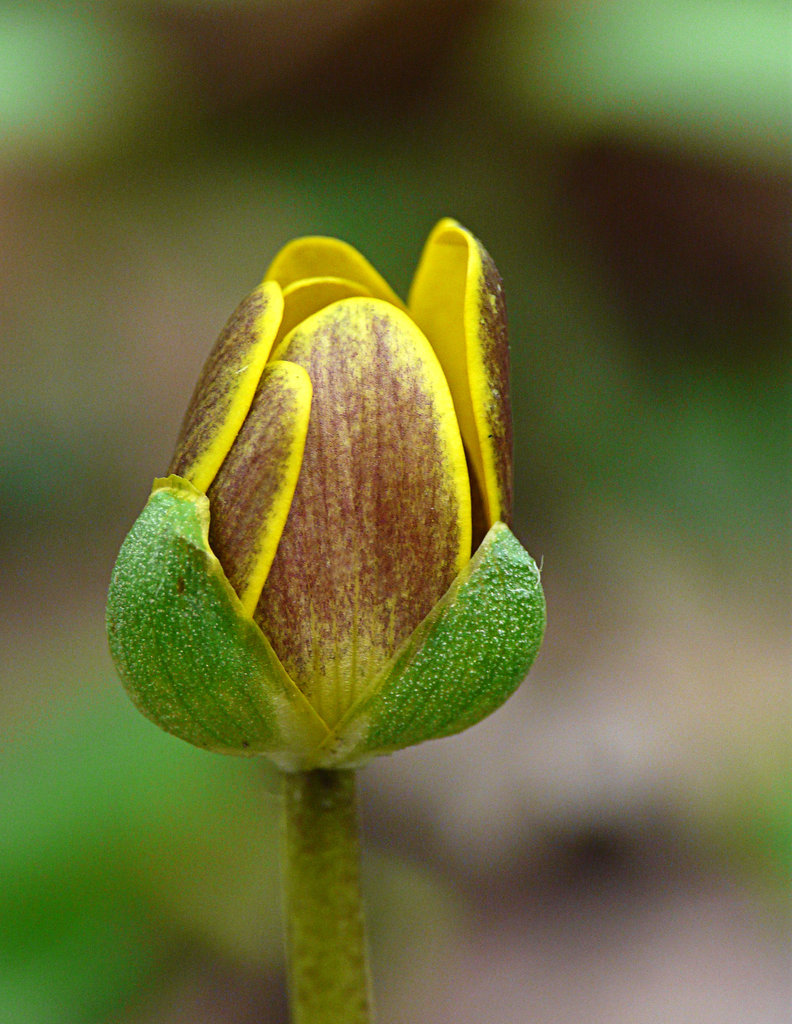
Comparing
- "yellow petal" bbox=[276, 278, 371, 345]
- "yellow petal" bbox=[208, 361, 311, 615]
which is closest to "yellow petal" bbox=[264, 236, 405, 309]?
"yellow petal" bbox=[276, 278, 371, 345]

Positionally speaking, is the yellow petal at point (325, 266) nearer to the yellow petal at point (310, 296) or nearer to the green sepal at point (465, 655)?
the yellow petal at point (310, 296)

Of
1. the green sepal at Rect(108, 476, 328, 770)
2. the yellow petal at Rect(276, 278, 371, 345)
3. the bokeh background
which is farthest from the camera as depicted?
the bokeh background

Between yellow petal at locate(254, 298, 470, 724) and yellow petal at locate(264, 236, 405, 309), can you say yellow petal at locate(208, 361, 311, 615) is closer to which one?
yellow petal at locate(254, 298, 470, 724)

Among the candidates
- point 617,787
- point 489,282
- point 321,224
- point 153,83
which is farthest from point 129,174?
point 489,282

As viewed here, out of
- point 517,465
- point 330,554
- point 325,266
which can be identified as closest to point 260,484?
point 330,554

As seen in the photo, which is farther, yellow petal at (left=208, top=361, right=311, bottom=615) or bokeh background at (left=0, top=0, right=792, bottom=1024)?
bokeh background at (left=0, top=0, right=792, bottom=1024)

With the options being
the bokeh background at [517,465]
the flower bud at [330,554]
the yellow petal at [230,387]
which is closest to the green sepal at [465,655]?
the flower bud at [330,554]

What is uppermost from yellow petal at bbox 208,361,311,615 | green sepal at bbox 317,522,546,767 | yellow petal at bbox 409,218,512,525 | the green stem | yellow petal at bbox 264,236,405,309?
yellow petal at bbox 264,236,405,309
